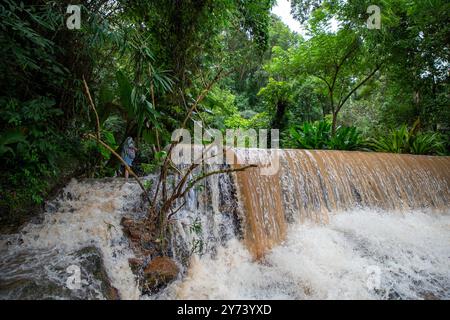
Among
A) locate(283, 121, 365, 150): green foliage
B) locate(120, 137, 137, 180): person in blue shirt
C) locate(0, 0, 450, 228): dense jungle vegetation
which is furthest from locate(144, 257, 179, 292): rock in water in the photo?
locate(283, 121, 365, 150): green foliage

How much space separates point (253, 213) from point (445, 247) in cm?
287

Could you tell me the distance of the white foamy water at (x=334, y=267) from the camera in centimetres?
271

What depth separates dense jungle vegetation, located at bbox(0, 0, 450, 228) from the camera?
2.53m

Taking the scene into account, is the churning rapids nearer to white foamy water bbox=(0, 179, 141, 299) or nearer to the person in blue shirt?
white foamy water bbox=(0, 179, 141, 299)

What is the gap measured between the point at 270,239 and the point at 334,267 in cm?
86

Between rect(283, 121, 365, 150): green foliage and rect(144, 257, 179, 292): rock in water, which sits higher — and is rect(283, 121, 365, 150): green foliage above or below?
above

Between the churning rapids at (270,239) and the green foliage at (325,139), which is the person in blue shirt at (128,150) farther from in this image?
the green foliage at (325,139)

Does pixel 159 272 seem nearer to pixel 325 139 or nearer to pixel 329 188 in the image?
pixel 329 188

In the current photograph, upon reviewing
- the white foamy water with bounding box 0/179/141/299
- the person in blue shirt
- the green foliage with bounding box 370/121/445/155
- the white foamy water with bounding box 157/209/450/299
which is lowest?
the white foamy water with bounding box 157/209/450/299

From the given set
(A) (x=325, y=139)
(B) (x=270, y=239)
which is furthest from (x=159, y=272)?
(A) (x=325, y=139)

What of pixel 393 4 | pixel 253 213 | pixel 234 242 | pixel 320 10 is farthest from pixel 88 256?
pixel 393 4

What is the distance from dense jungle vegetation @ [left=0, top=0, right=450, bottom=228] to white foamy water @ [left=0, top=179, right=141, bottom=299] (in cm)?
28

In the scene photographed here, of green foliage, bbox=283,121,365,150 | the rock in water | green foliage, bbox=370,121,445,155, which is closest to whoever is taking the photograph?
the rock in water

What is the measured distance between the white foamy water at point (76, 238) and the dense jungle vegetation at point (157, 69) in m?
0.28
